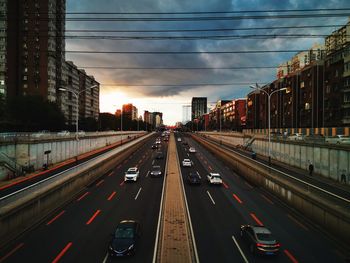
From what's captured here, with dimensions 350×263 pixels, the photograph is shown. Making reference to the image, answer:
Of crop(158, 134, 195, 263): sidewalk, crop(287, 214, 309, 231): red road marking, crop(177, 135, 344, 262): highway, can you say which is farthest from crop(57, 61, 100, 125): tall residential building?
crop(287, 214, 309, 231): red road marking

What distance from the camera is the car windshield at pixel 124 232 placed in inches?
615

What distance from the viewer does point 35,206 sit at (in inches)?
816

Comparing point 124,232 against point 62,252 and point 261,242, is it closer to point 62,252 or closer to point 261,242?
point 62,252

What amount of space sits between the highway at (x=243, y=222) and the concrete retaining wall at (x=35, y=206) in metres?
12.7

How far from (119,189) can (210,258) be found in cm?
1972

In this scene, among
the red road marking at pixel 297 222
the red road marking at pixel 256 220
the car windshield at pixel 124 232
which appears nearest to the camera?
the car windshield at pixel 124 232

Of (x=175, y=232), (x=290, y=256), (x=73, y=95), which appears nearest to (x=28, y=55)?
(x=73, y=95)

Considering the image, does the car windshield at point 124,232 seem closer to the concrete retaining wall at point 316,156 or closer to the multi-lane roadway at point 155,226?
the multi-lane roadway at point 155,226

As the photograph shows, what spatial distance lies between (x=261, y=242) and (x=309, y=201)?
874 cm

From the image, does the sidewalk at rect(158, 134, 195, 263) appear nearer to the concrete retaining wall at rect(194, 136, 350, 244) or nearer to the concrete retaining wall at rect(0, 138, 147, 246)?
the concrete retaining wall at rect(194, 136, 350, 244)

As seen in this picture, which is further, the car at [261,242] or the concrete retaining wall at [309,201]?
the concrete retaining wall at [309,201]

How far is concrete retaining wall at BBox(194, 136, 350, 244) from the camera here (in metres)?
17.1

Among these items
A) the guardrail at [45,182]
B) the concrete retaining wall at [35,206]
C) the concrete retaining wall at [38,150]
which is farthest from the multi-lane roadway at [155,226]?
the concrete retaining wall at [38,150]

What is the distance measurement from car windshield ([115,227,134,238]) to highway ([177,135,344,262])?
14.0ft
